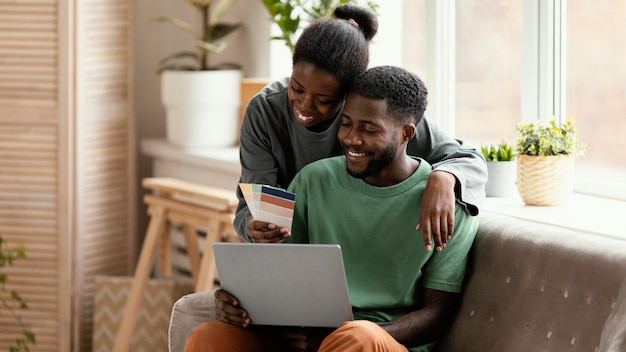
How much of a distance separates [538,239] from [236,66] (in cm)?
195

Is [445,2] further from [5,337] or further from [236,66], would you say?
[5,337]

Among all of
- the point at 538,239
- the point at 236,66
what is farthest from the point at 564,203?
the point at 236,66

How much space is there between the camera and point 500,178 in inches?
101

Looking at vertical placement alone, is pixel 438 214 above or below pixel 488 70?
below

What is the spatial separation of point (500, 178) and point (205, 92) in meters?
1.41

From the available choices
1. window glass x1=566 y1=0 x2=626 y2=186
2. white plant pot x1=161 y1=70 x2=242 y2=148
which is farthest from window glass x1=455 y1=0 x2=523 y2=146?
white plant pot x1=161 y1=70 x2=242 y2=148

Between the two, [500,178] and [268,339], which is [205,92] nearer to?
[500,178]

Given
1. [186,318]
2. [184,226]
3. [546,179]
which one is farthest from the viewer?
[184,226]

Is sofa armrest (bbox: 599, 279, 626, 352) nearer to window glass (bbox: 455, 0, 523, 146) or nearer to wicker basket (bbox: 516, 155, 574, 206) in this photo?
wicker basket (bbox: 516, 155, 574, 206)

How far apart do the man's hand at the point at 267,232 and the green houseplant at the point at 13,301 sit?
1717mm

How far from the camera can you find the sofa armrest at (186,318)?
2211 millimetres

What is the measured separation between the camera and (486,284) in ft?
6.80

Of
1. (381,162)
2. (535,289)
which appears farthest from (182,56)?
(535,289)

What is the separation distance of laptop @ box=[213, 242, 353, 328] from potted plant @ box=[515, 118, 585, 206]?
0.71m
